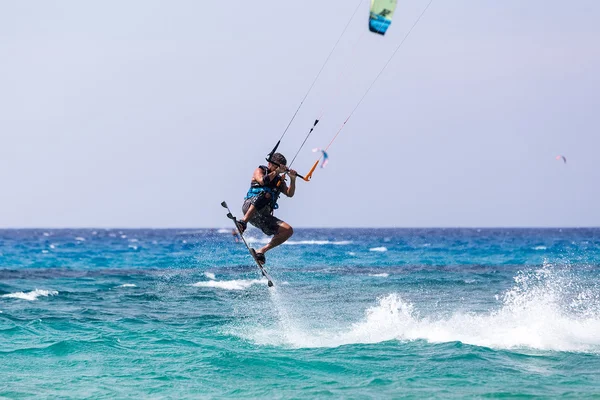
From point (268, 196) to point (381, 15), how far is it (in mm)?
3827

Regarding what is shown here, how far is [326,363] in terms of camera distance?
49.4ft

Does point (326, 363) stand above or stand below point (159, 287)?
above

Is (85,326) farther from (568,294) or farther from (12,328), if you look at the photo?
(568,294)

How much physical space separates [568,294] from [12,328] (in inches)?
650

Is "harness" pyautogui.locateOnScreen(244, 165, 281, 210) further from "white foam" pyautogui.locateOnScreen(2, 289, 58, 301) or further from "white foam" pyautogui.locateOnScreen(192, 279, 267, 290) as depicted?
"white foam" pyautogui.locateOnScreen(192, 279, 267, 290)

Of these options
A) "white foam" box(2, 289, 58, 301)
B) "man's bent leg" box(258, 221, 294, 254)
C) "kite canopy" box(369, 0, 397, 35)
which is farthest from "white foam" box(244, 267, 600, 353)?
"white foam" box(2, 289, 58, 301)

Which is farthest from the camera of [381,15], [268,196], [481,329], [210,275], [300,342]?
[210,275]

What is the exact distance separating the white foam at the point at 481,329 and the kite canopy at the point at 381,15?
270 inches

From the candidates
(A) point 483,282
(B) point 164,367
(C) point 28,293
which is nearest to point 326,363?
(B) point 164,367

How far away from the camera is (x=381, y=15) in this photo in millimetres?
13523

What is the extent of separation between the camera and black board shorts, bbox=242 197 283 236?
1520 cm

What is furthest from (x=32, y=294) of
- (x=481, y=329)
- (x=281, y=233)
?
(x=481, y=329)

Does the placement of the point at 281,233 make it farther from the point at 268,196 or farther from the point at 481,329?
the point at 481,329

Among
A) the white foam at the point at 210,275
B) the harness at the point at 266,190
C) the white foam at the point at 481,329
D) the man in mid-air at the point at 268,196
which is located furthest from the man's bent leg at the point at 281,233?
the white foam at the point at 210,275
